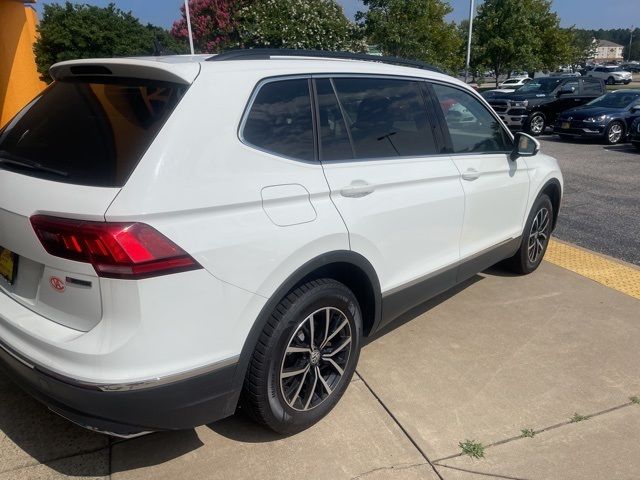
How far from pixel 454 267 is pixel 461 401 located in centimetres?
96

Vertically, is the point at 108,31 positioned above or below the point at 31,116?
above

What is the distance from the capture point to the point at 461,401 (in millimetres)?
3119

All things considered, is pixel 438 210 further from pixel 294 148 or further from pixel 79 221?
pixel 79 221

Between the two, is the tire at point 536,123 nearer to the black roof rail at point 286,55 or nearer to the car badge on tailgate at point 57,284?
the black roof rail at point 286,55

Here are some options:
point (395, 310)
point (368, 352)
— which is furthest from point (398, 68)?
point (368, 352)

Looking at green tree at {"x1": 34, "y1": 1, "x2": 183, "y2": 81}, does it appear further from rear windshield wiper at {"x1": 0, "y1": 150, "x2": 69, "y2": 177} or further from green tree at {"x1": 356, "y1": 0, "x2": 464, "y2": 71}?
rear windshield wiper at {"x1": 0, "y1": 150, "x2": 69, "y2": 177}

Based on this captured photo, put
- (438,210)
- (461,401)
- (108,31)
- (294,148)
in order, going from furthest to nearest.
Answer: (108,31)
(438,210)
(461,401)
(294,148)

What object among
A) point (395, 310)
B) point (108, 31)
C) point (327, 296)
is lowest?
point (395, 310)

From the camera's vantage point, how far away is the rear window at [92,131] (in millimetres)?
2111

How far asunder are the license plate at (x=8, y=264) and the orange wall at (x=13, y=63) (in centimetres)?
808

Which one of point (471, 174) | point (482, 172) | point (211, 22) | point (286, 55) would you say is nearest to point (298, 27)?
point (482, 172)

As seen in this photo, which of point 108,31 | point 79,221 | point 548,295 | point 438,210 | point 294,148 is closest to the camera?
point 79,221

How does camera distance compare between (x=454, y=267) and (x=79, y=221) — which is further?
(x=454, y=267)

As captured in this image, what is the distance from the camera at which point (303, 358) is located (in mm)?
2725
